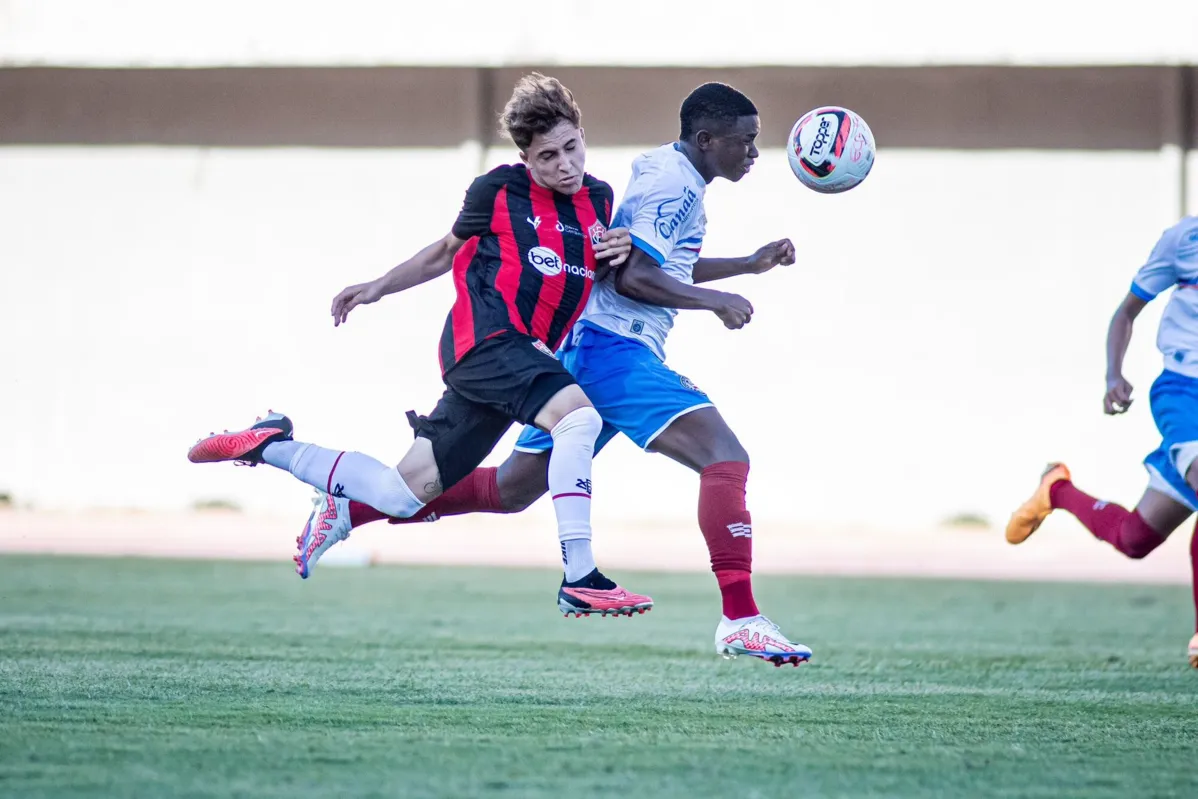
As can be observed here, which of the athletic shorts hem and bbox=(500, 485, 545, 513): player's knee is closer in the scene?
the athletic shorts hem

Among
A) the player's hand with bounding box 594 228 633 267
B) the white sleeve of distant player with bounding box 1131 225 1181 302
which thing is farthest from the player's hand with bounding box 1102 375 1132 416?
the player's hand with bounding box 594 228 633 267

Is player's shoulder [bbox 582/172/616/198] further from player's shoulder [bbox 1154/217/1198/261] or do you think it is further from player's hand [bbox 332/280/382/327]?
player's shoulder [bbox 1154/217/1198/261]

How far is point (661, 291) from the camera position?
16.6 feet

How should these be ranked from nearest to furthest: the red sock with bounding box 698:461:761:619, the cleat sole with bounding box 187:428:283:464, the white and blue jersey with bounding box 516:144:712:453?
the red sock with bounding box 698:461:761:619 < the white and blue jersey with bounding box 516:144:712:453 < the cleat sole with bounding box 187:428:283:464

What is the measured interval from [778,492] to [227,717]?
50.0ft

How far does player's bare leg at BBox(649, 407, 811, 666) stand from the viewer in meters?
4.91

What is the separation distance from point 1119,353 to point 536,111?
106 inches

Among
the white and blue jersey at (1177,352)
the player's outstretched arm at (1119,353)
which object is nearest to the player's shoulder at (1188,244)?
the white and blue jersey at (1177,352)

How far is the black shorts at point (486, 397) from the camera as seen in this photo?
4883 mm

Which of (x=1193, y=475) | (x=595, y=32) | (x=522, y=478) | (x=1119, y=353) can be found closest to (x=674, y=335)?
(x=595, y=32)

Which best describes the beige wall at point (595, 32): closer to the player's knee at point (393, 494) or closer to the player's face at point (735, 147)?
the player's face at point (735, 147)

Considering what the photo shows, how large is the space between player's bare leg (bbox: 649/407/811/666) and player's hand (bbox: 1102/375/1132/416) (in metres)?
1.80

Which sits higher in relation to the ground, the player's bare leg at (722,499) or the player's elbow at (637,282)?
the player's elbow at (637,282)

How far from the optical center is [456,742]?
3.91 meters
